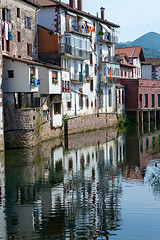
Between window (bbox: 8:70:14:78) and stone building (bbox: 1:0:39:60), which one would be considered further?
stone building (bbox: 1:0:39:60)

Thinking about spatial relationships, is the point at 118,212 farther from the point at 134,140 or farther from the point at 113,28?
the point at 113,28

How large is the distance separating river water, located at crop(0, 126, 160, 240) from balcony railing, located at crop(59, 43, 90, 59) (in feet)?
45.0

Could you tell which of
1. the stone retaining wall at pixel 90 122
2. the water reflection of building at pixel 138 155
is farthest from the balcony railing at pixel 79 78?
the water reflection of building at pixel 138 155

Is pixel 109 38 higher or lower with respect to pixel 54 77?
higher

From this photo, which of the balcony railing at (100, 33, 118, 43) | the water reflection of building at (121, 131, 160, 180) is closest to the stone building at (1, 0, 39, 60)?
the water reflection of building at (121, 131, 160, 180)

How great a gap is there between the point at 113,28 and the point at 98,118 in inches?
633

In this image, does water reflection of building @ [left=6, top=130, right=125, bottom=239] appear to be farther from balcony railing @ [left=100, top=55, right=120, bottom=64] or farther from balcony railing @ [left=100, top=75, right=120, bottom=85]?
balcony railing @ [left=100, top=55, right=120, bottom=64]

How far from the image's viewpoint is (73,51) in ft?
173

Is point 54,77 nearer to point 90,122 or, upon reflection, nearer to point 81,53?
point 81,53

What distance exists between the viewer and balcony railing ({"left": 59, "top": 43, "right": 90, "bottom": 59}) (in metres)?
50.1

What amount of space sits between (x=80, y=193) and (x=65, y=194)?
0.75m

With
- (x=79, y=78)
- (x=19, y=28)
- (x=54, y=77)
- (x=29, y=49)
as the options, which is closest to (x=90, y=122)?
(x=79, y=78)

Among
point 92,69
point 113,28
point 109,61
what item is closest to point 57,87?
point 92,69

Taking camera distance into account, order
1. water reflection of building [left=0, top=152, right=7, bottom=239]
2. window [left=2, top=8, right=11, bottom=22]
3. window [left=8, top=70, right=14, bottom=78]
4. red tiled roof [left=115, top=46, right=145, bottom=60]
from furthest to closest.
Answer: red tiled roof [left=115, top=46, right=145, bottom=60], window [left=2, top=8, right=11, bottom=22], window [left=8, top=70, right=14, bottom=78], water reflection of building [left=0, top=152, right=7, bottom=239]
